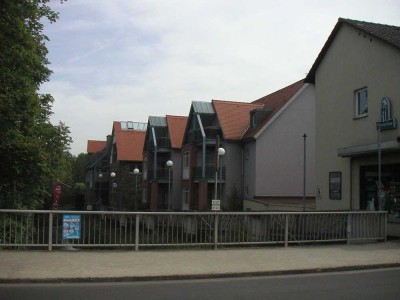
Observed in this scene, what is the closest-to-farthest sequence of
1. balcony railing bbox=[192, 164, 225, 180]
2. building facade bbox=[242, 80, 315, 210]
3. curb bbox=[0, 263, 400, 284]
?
curb bbox=[0, 263, 400, 284], building facade bbox=[242, 80, 315, 210], balcony railing bbox=[192, 164, 225, 180]

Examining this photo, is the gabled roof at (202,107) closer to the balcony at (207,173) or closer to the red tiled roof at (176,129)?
the balcony at (207,173)

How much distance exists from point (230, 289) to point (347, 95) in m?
14.4

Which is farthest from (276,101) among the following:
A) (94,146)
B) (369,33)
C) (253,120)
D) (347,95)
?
(94,146)

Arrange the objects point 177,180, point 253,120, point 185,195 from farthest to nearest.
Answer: point 177,180, point 185,195, point 253,120

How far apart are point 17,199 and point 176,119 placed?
3534 centimetres

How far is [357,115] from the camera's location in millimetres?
20641

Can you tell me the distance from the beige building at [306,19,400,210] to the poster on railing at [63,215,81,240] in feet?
33.8

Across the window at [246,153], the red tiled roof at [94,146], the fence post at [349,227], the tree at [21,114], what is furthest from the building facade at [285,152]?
the red tiled roof at [94,146]

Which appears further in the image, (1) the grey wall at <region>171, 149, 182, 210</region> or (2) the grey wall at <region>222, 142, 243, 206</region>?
(1) the grey wall at <region>171, 149, 182, 210</region>

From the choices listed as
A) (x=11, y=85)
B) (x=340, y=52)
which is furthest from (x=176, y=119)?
(x=11, y=85)

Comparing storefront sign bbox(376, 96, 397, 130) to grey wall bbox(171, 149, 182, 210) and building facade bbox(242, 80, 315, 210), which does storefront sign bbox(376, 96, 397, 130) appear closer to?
building facade bbox(242, 80, 315, 210)

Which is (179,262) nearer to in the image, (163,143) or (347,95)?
(347,95)

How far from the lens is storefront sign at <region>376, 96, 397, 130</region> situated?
1795 centimetres

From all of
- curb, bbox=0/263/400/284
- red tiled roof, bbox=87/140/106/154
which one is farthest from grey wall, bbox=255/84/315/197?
red tiled roof, bbox=87/140/106/154
